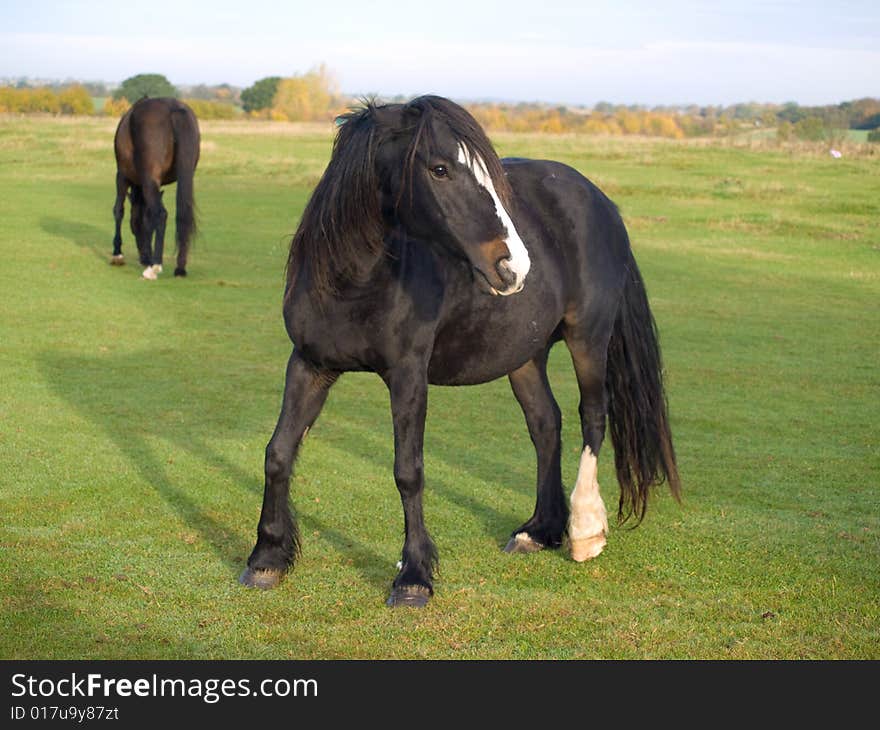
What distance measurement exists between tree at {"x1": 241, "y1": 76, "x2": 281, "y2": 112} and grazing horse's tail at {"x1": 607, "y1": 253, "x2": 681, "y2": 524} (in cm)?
9572

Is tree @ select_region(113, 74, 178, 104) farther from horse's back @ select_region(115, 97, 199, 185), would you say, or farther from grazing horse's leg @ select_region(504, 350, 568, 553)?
grazing horse's leg @ select_region(504, 350, 568, 553)

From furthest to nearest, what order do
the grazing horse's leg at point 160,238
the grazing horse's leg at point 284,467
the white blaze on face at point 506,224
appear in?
the grazing horse's leg at point 160,238 → the grazing horse's leg at point 284,467 → the white blaze on face at point 506,224

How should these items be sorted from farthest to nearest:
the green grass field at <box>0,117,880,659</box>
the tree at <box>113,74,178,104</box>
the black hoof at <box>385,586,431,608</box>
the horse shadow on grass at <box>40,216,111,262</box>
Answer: the tree at <box>113,74,178,104</box>, the horse shadow on grass at <box>40,216,111,262</box>, the black hoof at <box>385,586,431,608</box>, the green grass field at <box>0,117,880,659</box>

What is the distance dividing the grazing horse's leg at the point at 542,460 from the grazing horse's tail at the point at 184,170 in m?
9.02

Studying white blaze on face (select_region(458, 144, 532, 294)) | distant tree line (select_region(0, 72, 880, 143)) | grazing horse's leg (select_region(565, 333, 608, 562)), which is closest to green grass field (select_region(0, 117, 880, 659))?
grazing horse's leg (select_region(565, 333, 608, 562))

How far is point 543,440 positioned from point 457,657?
1823 mm

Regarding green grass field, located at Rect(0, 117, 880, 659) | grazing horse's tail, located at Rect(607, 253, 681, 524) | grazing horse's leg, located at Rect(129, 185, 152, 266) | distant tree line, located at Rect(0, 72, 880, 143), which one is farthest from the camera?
distant tree line, located at Rect(0, 72, 880, 143)

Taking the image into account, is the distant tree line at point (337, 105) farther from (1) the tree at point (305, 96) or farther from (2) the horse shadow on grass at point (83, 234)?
(2) the horse shadow on grass at point (83, 234)

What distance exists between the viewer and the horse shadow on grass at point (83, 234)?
53.8 ft

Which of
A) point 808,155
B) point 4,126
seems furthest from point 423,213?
point 4,126

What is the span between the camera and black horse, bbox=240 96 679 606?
4.28m

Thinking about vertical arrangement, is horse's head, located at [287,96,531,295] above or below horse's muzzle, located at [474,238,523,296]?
above

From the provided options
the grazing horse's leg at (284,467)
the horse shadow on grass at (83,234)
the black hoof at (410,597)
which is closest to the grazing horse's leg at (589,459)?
the black hoof at (410,597)

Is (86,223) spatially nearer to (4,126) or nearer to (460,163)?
(460,163)
